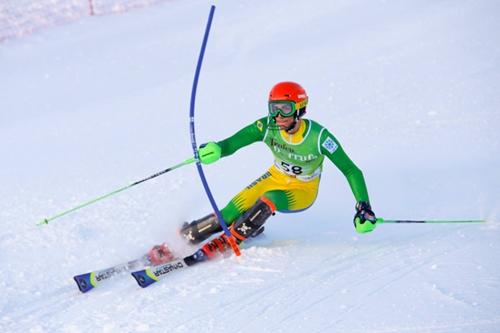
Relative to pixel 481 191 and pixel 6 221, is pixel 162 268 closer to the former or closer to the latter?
pixel 6 221

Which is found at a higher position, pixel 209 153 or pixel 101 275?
pixel 209 153

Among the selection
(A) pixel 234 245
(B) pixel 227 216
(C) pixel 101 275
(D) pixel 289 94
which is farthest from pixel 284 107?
(C) pixel 101 275

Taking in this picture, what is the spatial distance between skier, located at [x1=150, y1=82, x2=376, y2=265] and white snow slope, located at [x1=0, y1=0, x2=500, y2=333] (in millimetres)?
227

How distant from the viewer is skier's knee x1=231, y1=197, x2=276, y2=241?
5.03m

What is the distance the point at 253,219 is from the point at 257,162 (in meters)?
2.64

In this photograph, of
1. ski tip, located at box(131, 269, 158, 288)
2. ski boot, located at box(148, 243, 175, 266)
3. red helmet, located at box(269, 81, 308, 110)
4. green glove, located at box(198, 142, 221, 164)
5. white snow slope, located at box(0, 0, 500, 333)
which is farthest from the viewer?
ski boot, located at box(148, 243, 175, 266)

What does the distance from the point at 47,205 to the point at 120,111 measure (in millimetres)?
2910

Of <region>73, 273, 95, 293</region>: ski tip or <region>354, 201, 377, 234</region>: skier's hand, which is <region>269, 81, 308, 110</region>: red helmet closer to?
<region>354, 201, 377, 234</region>: skier's hand

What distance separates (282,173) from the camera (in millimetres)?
5441

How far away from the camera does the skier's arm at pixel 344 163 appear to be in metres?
5.00

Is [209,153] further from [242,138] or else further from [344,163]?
[344,163]

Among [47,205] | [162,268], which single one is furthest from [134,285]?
[47,205]

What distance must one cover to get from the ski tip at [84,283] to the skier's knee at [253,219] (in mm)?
1102

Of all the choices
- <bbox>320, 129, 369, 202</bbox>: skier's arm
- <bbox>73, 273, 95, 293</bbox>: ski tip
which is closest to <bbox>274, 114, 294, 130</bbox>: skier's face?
<bbox>320, 129, 369, 202</bbox>: skier's arm
